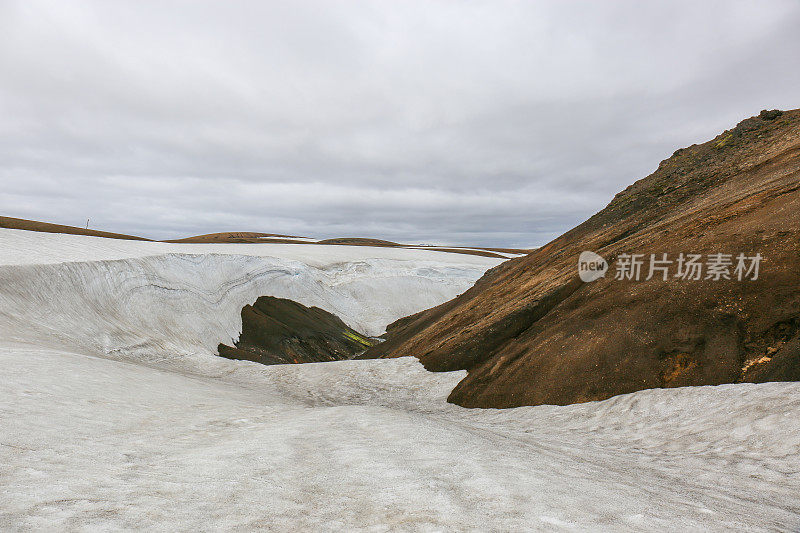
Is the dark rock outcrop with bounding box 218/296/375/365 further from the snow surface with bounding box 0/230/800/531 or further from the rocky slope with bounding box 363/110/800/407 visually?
the snow surface with bounding box 0/230/800/531

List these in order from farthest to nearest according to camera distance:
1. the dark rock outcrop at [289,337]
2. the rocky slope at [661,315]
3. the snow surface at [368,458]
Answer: the dark rock outcrop at [289,337] → the rocky slope at [661,315] → the snow surface at [368,458]

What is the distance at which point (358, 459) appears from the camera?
493cm

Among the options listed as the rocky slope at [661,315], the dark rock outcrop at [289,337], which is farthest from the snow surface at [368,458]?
the dark rock outcrop at [289,337]

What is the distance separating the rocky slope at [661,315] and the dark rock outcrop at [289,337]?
377 inches

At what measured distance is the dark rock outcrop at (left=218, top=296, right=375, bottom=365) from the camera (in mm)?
24766

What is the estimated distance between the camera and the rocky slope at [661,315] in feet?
32.8

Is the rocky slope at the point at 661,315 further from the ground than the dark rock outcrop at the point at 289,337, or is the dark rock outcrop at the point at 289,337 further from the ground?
the rocky slope at the point at 661,315

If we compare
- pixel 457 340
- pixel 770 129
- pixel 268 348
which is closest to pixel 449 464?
pixel 457 340

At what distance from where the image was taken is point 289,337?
2795 cm

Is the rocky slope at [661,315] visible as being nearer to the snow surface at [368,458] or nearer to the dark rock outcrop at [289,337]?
the snow surface at [368,458]

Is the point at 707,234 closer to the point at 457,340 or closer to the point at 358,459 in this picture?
the point at 457,340

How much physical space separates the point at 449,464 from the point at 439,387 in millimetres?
10276

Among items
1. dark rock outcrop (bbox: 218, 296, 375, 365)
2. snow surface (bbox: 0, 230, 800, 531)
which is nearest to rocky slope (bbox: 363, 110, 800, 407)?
snow surface (bbox: 0, 230, 800, 531)

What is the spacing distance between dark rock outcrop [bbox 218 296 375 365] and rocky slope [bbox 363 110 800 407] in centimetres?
958
